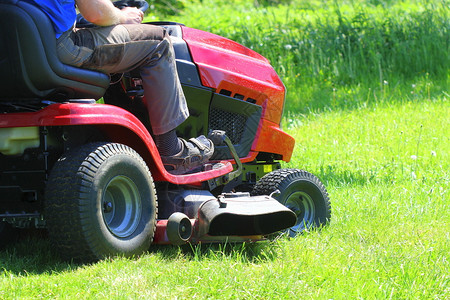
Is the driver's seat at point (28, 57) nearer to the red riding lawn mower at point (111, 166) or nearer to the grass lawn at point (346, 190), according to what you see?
the red riding lawn mower at point (111, 166)

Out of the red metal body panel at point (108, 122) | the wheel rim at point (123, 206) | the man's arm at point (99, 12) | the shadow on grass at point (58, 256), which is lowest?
the shadow on grass at point (58, 256)

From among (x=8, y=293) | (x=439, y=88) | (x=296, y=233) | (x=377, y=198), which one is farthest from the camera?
(x=439, y=88)

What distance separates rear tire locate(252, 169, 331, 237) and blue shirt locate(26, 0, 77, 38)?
4.92 ft

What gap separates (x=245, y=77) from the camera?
423cm

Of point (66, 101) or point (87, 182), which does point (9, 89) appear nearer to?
point (66, 101)

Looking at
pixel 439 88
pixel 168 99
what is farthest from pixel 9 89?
pixel 439 88

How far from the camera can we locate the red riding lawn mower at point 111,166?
3006 mm

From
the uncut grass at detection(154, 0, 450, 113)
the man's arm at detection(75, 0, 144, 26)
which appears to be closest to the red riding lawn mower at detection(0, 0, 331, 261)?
the man's arm at detection(75, 0, 144, 26)

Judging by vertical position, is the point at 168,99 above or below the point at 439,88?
above

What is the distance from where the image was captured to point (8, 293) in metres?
2.79

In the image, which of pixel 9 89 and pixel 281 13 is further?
pixel 281 13

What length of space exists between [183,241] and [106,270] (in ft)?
1.48

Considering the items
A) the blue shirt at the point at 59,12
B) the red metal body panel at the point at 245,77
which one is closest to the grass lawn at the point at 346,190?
the red metal body panel at the point at 245,77

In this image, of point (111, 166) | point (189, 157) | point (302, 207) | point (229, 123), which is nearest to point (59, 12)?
point (111, 166)
